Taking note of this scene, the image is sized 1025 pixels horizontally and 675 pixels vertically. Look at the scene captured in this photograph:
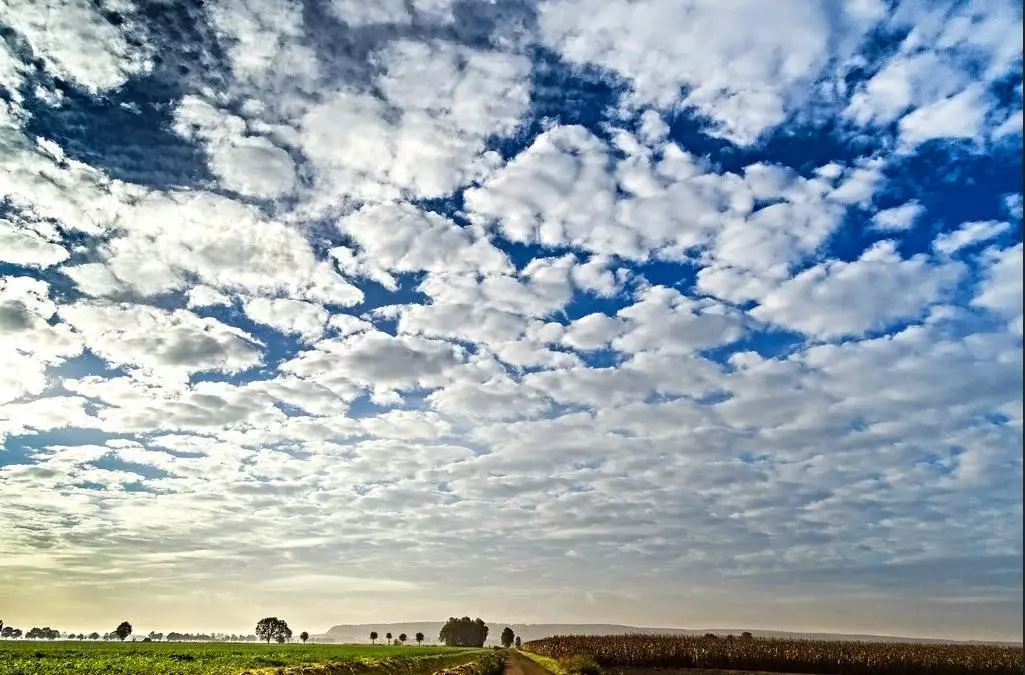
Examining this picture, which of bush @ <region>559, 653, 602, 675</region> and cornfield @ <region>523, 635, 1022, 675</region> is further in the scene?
cornfield @ <region>523, 635, 1022, 675</region>

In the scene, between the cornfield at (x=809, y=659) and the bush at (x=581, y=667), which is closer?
the bush at (x=581, y=667)

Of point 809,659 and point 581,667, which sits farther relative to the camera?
point 809,659

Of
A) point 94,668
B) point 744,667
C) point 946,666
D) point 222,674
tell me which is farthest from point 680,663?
point 94,668

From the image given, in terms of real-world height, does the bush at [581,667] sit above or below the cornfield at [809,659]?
above

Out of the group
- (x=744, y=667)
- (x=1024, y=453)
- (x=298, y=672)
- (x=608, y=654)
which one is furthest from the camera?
(x=608, y=654)

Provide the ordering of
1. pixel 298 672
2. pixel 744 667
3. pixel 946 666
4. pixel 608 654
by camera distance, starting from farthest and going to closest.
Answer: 1. pixel 608 654
2. pixel 744 667
3. pixel 946 666
4. pixel 298 672

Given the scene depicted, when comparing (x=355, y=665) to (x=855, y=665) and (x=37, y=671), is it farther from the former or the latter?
(x=855, y=665)

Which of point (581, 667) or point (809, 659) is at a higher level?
point (581, 667)

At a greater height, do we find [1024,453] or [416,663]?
[1024,453]

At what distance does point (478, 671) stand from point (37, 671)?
1149 inches

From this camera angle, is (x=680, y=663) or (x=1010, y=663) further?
(x=680, y=663)

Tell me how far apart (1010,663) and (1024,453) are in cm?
7224

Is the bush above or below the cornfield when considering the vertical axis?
above

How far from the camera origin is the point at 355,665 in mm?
47344
